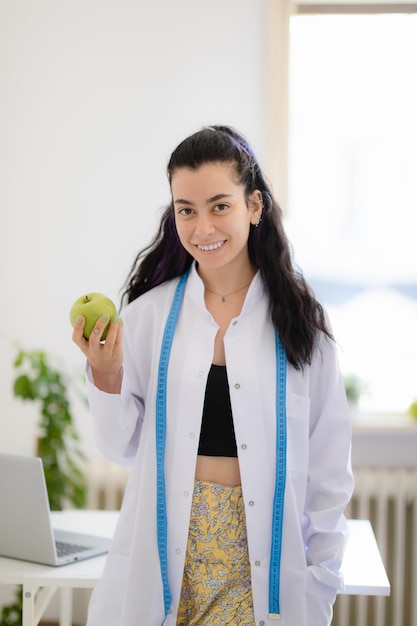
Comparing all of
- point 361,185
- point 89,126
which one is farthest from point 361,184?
point 89,126

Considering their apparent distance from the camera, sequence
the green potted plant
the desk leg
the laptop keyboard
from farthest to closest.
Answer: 1. the green potted plant
2. the desk leg
3. the laptop keyboard

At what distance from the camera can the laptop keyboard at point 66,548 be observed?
7.05 ft

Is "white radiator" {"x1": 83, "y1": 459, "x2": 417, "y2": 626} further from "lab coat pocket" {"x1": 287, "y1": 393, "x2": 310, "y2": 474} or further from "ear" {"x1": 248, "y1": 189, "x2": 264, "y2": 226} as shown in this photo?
"ear" {"x1": 248, "y1": 189, "x2": 264, "y2": 226}

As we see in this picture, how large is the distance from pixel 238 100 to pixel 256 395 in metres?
1.79

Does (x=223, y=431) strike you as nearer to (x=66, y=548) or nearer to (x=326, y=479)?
(x=326, y=479)

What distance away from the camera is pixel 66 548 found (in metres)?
2.18

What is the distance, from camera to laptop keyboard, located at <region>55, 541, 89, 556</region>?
215 centimetres

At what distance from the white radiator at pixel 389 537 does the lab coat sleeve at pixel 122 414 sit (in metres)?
1.57

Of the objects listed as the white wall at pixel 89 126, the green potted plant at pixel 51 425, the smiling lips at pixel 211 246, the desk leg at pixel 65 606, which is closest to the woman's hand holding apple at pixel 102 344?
the smiling lips at pixel 211 246

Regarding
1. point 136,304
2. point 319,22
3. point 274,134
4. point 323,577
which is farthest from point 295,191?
point 323,577

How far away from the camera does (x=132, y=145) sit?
10.7ft

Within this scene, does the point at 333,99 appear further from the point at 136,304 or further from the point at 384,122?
the point at 136,304

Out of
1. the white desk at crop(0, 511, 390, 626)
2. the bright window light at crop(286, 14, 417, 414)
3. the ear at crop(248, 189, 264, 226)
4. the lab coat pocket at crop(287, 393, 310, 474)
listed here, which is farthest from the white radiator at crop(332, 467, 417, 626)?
the ear at crop(248, 189, 264, 226)

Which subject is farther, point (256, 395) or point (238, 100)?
point (238, 100)
